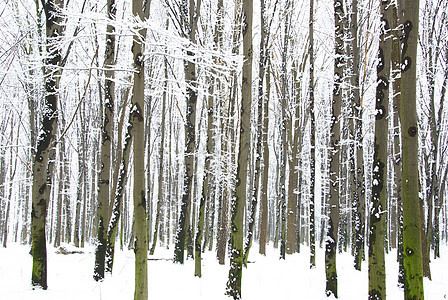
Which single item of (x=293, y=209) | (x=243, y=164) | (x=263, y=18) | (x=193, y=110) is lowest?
(x=293, y=209)

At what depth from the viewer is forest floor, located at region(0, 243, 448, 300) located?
26.9 ft

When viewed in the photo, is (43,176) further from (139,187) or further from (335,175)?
(335,175)

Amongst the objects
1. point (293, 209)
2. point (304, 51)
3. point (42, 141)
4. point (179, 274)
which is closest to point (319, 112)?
point (304, 51)

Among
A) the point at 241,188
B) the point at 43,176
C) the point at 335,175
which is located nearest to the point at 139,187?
the point at 241,188

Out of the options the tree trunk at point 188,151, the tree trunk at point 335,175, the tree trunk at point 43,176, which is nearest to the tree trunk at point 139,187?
the tree trunk at point 43,176

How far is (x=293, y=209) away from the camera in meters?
18.3

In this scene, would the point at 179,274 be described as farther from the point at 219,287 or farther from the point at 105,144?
the point at 105,144

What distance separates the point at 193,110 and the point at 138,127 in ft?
21.4

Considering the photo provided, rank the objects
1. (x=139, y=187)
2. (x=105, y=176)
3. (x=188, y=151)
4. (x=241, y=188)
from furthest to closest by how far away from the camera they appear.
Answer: (x=188, y=151), (x=105, y=176), (x=241, y=188), (x=139, y=187)

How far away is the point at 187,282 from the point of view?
409 inches

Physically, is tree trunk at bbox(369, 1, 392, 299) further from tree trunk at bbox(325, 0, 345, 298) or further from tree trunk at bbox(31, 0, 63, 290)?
tree trunk at bbox(31, 0, 63, 290)

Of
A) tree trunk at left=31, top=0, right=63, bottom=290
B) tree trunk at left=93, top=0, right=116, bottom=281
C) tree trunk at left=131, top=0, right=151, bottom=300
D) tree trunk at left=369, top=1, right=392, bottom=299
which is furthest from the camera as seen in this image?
tree trunk at left=93, top=0, right=116, bottom=281

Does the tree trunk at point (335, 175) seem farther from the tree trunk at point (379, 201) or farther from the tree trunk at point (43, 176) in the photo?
the tree trunk at point (43, 176)

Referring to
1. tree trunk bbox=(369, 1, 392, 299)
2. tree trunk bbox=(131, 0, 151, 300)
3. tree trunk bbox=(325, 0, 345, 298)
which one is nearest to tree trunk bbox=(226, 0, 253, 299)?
tree trunk bbox=(131, 0, 151, 300)
